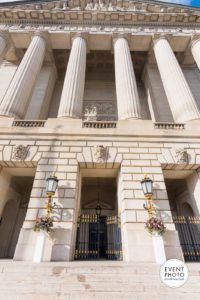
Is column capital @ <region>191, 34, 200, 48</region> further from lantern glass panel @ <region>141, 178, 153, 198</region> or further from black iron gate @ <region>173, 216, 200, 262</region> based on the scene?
lantern glass panel @ <region>141, 178, 153, 198</region>

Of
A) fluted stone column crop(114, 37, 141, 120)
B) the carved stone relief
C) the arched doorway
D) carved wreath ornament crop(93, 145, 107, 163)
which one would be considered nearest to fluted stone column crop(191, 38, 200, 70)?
fluted stone column crop(114, 37, 141, 120)

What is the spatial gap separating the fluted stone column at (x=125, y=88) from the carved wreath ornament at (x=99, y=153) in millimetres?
3479

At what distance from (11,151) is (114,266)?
319 inches

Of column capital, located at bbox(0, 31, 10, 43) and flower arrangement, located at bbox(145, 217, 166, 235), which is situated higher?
column capital, located at bbox(0, 31, 10, 43)

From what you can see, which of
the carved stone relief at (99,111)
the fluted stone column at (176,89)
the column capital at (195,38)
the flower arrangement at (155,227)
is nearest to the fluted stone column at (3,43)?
the carved stone relief at (99,111)

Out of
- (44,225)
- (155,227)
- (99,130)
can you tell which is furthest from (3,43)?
(155,227)

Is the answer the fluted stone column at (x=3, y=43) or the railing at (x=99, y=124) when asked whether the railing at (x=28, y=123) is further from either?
the fluted stone column at (x=3, y=43)

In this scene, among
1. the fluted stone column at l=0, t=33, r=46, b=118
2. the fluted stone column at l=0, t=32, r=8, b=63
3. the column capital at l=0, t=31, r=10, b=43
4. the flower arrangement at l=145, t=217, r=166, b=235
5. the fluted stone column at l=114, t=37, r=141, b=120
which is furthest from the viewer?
the column capital at l=0, t=31, r=10, b=43

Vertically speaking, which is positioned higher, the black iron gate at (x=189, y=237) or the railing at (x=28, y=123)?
the railing at (x=28, y=123)

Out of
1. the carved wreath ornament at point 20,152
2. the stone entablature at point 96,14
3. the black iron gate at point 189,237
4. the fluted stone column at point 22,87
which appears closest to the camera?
the carved wreath ornament at point 20,152

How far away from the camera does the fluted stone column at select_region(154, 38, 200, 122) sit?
42.3ft

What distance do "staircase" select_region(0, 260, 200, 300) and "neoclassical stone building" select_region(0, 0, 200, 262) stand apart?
1.91 m

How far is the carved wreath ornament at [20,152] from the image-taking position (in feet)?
33.1

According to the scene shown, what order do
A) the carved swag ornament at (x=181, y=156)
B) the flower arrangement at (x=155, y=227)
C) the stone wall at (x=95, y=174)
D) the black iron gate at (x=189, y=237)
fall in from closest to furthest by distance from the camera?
the flower arrangement at (x=155, y=227), the stone wall at (x=95, y=174), the carved swag ornament at (x=181, y=156), the black iron gate at (x=189, y=237)
